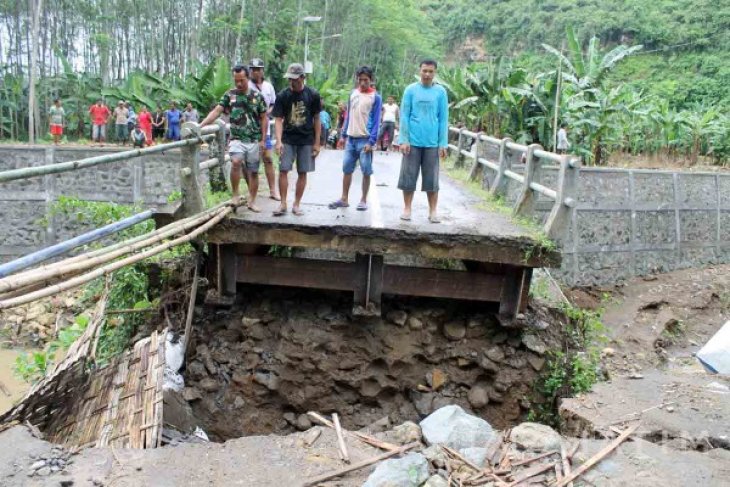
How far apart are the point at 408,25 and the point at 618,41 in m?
16.6

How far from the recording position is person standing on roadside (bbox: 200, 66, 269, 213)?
5.88 meters

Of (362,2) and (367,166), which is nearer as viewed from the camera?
(367,166)

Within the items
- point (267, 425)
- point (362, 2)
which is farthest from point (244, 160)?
point (362, 2)

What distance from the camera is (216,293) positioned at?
6.19 metres

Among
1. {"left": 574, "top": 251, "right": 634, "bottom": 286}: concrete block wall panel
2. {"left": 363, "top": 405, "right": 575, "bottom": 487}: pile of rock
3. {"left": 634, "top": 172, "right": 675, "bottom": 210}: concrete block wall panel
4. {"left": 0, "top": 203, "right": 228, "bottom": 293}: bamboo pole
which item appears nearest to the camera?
{"left": 0, "top": 203, "right": 228, "bottom": 293}: bamboo pole

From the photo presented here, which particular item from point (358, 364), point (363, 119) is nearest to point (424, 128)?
point (363, 119)

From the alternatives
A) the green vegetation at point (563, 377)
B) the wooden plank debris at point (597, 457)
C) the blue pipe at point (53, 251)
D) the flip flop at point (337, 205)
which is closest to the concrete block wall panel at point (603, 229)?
the green vegetation at point (563, 377)

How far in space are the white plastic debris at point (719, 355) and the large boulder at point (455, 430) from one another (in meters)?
2.90

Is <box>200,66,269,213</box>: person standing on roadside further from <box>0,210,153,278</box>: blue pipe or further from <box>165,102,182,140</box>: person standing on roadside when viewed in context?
<box>165,102,182,140</box>: person standing on roadside

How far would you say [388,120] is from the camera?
13398mm

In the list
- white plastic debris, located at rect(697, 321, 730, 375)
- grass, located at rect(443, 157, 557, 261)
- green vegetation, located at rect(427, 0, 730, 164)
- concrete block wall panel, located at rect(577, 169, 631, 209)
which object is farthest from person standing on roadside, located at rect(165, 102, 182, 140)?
white plastic debris, located at rect(697, 321, 730, 375)

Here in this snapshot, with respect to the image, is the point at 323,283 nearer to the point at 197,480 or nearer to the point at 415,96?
the point at 415,96

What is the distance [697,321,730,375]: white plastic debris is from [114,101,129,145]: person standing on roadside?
17.1 m

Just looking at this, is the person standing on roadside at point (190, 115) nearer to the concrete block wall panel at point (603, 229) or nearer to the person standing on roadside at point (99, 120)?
the person standing on roadside at point (99, 120)
